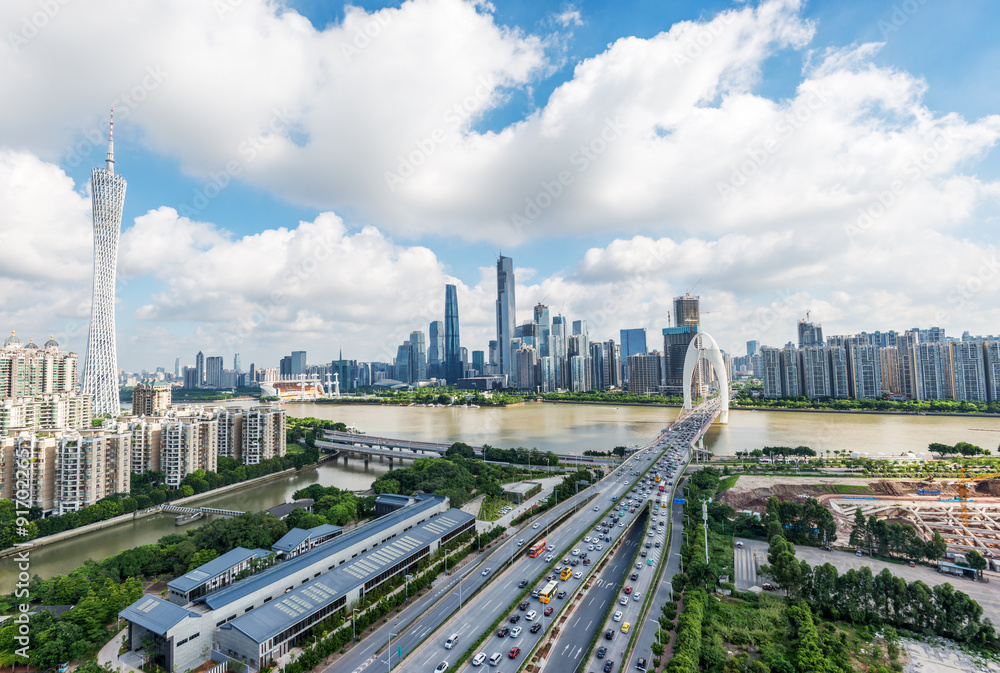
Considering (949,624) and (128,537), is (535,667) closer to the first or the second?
(949,624)

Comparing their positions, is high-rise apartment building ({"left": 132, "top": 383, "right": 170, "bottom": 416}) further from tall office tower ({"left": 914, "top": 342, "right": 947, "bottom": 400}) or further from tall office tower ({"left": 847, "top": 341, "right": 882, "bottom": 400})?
tall office tower ({"left": 914, "top": 342, "right": 947, "bottom": 400})

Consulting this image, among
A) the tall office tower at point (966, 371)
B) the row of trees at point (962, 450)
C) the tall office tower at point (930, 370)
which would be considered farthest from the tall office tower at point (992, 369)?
the row of trees at point (962, 450)

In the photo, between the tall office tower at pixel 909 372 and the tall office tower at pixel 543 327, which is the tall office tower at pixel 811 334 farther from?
the tall office tower at pixel 543 327

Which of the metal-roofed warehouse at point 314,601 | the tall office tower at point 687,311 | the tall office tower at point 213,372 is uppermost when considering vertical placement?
the tall office tower at point 687,311

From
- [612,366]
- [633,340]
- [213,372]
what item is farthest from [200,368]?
[633,340]

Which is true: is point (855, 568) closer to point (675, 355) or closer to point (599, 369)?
point (675, 355)

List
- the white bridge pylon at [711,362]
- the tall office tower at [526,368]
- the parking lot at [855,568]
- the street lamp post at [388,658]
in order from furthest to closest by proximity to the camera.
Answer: the tall office tower at [526,368] < the white bridge pylon at [711,362] < the parking lot at [855,568] < the street lamp post at [388,658]

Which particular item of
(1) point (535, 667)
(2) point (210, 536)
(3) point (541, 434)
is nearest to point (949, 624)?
(1) point (535, 667)
